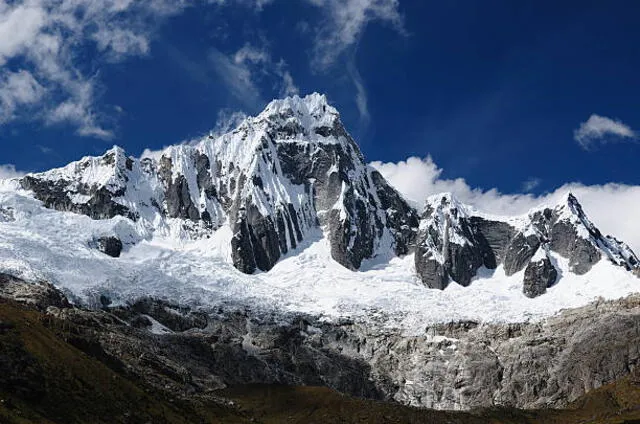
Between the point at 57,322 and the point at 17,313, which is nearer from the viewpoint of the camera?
the point at 17,313

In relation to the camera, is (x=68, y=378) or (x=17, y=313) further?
(x=17, y=313)

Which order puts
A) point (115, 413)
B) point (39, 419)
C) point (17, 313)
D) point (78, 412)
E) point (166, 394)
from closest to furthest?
point (39, 419) < point (78, 412) < point (115, 413) < point (17, 313) < point (166, 394)

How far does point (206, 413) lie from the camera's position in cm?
19212

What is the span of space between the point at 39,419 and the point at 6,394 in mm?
7647

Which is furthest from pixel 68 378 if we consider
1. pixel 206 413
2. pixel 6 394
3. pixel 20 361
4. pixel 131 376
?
pixel 206 413

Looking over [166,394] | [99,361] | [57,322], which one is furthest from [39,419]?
[57,322]

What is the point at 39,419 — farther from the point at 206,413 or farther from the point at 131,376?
the point at 206,413

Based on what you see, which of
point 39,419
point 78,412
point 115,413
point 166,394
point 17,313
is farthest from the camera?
point 166,394

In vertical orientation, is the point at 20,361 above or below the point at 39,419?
above

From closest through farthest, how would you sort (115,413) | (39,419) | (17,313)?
(39,419) → (115,413) → (17,313)

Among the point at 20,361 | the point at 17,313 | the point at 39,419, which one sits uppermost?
the point at 17,313

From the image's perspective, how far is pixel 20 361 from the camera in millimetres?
143000

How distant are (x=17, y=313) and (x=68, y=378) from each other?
99.9ft

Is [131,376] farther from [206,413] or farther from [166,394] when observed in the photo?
[206,413]
